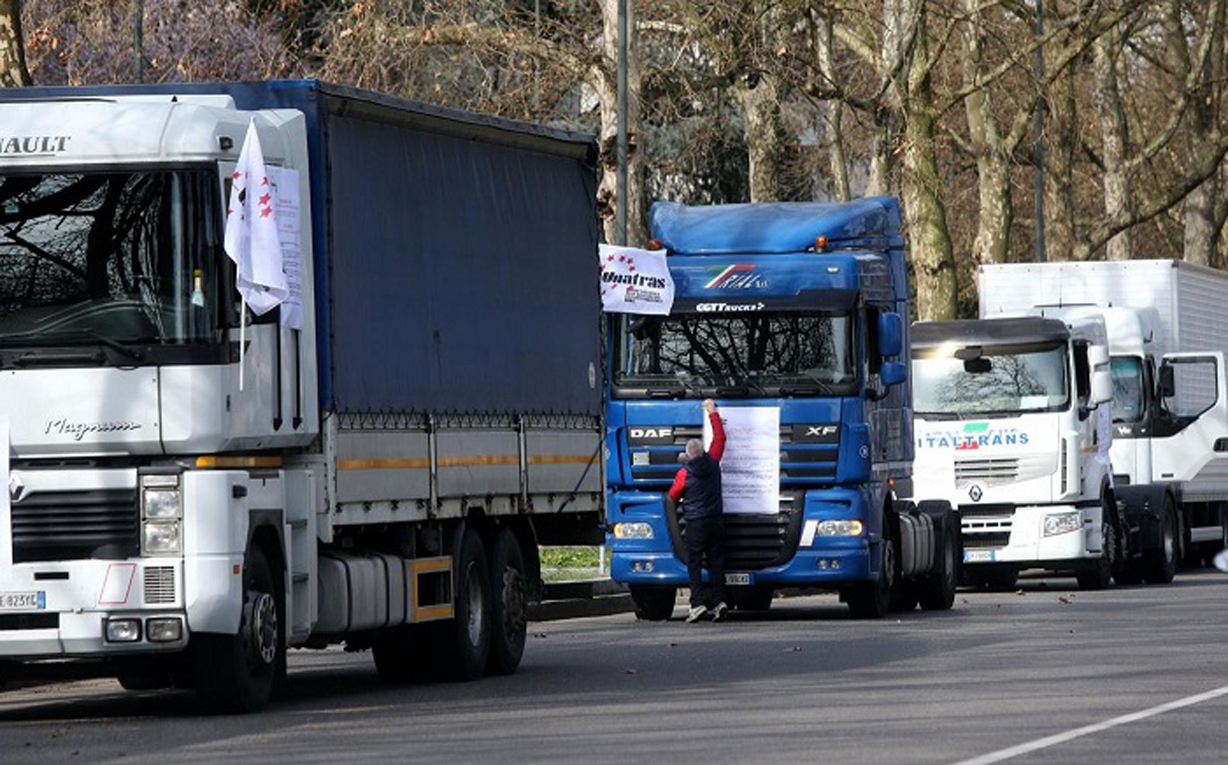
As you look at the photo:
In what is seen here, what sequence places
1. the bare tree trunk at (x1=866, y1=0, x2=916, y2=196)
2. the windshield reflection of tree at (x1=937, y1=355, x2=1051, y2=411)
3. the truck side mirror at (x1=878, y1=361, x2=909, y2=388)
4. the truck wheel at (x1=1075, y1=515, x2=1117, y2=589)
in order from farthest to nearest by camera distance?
the bare tree trunk at (x1=866, y1=0, x2=916, y2=196)
the truck wheel at (x1=1075, y1=515, x2=1117, y2=589)
the windshield reflection of tree at (x1=937, y1=355, x2=1051, y2=411)
the truck side mirror at (x1=878, y1=361, x2=909, y2=388)

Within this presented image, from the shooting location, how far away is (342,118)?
16.9 m

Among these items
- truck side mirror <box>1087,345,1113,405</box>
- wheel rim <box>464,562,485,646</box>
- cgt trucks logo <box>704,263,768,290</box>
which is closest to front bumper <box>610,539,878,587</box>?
cgt trucks logo <box>704,263,768,290</box>

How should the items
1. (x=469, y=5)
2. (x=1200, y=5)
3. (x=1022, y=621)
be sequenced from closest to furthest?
(x=1022, y=621), (x=469, y=5), (x=1200, y=5)

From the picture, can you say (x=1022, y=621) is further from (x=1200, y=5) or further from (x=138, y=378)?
(x=1200, y=5)

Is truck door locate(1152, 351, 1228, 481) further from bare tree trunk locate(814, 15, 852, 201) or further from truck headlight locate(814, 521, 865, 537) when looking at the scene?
truck headlight locate(814, 521, 865, 537)

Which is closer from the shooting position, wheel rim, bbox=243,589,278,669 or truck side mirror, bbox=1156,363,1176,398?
wheel rim, bbox=243,589,278,669

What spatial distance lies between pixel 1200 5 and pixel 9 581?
4670 centimetres

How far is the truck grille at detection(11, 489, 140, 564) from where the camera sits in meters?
15.0

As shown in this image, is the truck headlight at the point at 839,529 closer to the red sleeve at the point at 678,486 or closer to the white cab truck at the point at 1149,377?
the red sleeve at the point at 678,486

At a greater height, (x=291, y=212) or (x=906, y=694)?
(x=291, y=212)

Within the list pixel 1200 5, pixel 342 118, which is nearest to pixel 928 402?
pixel 342 118

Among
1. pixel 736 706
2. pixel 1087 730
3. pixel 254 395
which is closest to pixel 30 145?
pixel 254 395

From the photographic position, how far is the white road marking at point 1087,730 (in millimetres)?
12820

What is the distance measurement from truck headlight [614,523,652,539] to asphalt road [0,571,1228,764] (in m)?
1.96
